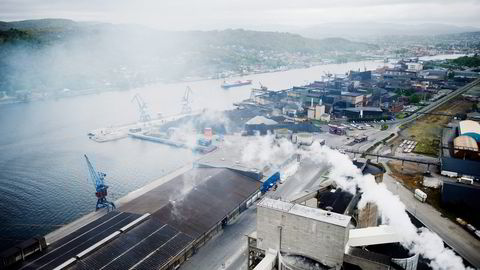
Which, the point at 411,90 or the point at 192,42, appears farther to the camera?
the point at 192,42

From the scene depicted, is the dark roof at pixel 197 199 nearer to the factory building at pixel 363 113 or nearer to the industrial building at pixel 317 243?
the industrial building at pixel 317 243

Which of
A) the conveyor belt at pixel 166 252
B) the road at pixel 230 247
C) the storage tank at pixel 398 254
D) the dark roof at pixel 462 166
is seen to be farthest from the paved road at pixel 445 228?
the conveyor belt at pixel 166 252

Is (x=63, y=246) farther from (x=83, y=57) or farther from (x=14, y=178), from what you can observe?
(x=83, y=57)

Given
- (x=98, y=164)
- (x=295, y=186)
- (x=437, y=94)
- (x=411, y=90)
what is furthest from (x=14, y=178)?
(x=437, y=94)

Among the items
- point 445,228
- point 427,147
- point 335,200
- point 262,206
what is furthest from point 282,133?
point 262,206

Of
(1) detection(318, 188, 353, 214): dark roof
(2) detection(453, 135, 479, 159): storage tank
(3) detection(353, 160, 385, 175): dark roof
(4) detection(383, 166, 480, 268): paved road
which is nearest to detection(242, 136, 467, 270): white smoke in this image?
(1) detection(318, 188, 353, 214): dark roof

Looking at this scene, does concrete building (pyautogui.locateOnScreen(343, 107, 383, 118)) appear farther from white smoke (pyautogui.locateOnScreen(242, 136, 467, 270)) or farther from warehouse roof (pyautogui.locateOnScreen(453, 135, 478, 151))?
white smoke (pyautogui.locateOnScreen(242, 136, 467, 270))
